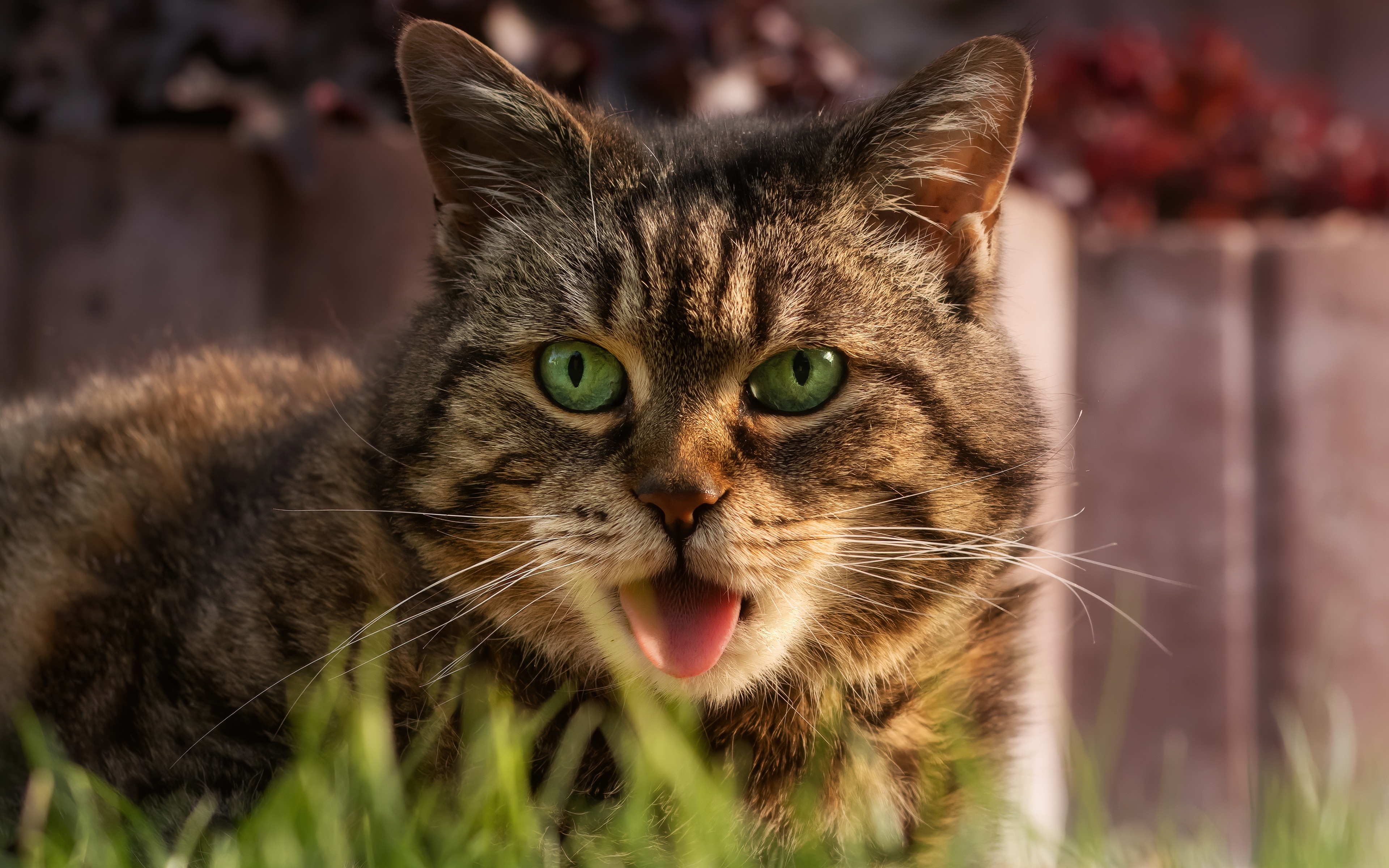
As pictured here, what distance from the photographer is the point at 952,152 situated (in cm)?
154

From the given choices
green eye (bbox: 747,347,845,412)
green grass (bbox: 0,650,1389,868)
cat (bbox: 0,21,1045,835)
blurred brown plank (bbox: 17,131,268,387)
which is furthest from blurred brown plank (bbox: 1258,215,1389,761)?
blurred brown plank (bbox: 17,131,268,387)

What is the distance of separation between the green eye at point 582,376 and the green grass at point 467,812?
0.35 meters

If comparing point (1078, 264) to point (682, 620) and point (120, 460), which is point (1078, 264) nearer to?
point (682, 620)

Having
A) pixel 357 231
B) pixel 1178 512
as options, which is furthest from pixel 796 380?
pixel 1178 512

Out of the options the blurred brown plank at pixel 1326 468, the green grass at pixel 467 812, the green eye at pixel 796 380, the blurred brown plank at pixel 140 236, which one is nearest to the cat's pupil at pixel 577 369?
the green eye at pixel 796 380

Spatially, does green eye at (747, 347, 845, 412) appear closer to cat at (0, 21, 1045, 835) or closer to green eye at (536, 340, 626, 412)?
cat at (0, 21, 1045, 835)

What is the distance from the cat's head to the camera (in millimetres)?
1357

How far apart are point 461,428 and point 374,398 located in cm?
26

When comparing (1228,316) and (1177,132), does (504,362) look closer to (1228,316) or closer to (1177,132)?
(1228,316)

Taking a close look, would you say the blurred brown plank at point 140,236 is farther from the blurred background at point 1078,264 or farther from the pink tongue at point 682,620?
the pink tongue at point 682,620

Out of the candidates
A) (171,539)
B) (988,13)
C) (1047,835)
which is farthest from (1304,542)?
(988,13)

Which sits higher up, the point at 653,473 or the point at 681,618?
the point at 653,473

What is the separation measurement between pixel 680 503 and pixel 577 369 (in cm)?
26

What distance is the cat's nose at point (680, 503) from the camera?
129cm
